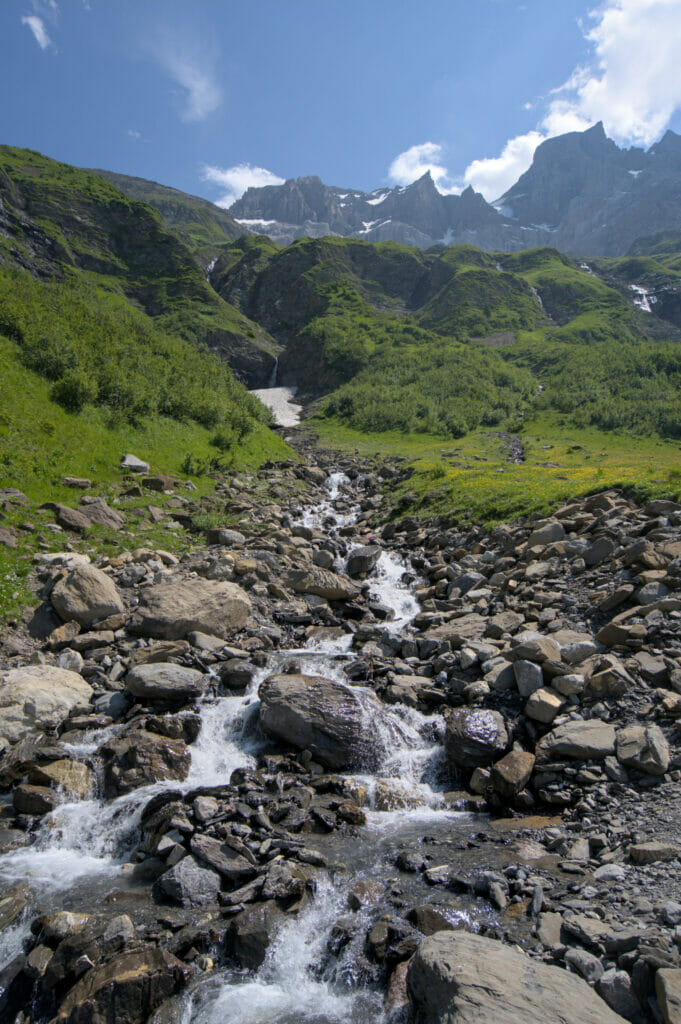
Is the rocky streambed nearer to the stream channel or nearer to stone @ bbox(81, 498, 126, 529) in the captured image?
the stream channel

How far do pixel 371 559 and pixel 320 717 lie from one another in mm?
14998

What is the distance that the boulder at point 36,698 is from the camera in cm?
1256

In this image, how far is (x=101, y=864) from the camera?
32.3 ft

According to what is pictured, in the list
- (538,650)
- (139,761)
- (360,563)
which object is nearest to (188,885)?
(139,761)

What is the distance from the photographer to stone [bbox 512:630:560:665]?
1412 centimetres

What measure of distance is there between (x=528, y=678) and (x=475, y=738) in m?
2.44

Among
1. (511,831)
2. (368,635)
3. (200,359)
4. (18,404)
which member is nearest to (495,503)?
(368,635)

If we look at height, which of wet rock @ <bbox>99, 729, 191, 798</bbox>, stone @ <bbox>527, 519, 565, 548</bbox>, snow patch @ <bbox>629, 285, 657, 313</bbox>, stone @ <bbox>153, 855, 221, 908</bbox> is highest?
snow patch @ <bbox>629, 285, 657, 313</bbox>

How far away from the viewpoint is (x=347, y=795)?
11719 mm

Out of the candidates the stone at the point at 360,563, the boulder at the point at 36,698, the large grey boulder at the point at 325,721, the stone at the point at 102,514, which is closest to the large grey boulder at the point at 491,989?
the large grey boulder at the point at 325,721

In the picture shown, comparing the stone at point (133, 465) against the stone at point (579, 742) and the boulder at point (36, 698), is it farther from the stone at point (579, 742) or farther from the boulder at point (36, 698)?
the stone at point (579, 742)

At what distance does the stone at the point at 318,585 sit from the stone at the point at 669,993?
1765 cm

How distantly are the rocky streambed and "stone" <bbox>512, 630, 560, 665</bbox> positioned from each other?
0.08 meters

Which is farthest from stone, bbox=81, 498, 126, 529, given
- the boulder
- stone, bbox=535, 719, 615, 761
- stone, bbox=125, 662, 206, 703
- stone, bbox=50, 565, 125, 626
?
stone, bbox=535, 719, 615, 761
